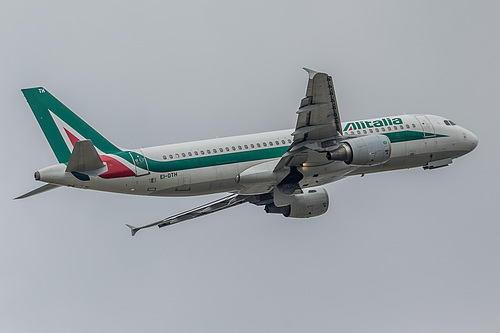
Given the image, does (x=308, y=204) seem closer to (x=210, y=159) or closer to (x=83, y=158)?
(x=210, y=159)

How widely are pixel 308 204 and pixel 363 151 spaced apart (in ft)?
26.4

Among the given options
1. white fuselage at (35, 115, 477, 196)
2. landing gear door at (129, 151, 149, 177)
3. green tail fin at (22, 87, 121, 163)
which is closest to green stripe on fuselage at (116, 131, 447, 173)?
white fuselage at (35, 115, 477, 196)

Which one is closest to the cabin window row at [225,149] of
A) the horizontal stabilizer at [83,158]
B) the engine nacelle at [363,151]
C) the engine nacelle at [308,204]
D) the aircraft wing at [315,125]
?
the aircraft wing at [315,125]

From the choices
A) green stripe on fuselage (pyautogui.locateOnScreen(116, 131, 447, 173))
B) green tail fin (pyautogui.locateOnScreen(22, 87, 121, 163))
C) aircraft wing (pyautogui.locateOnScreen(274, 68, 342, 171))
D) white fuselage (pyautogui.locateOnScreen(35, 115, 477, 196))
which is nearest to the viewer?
aircraft wing (pyautogui.locateOnScreen(274, 68, 342, 171))

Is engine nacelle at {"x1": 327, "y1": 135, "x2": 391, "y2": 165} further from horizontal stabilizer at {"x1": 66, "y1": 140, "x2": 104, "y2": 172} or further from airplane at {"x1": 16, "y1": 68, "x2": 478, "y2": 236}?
horizontal stabilizer at {"x1": 66, "y1": 140, "x2": 104, "y2": 172}

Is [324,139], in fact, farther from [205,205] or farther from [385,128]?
[205,205]

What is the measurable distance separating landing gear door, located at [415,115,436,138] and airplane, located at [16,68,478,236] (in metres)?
0.08

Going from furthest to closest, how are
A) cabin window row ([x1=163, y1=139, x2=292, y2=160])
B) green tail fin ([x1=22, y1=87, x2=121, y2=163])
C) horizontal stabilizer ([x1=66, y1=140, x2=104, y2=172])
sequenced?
1. cabin window row ([x1=163, y1=139, x2=292, y2=160])
2. green tail fin ([x1=22, y1=87, x2=121, y2=163])
3. horizontal stabilizer ([x1=66, y1=140, x2=104, y2=172])

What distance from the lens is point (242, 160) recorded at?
5581 cm

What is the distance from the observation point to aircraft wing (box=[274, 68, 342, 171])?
51.1 meters

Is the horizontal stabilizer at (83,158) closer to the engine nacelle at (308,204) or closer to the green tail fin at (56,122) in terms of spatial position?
the green tail fin at (56,122)

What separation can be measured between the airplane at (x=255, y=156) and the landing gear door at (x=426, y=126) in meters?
0.08

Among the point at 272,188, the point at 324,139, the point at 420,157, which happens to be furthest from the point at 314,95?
the point at 420,157

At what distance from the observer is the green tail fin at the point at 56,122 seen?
52.2 meters
